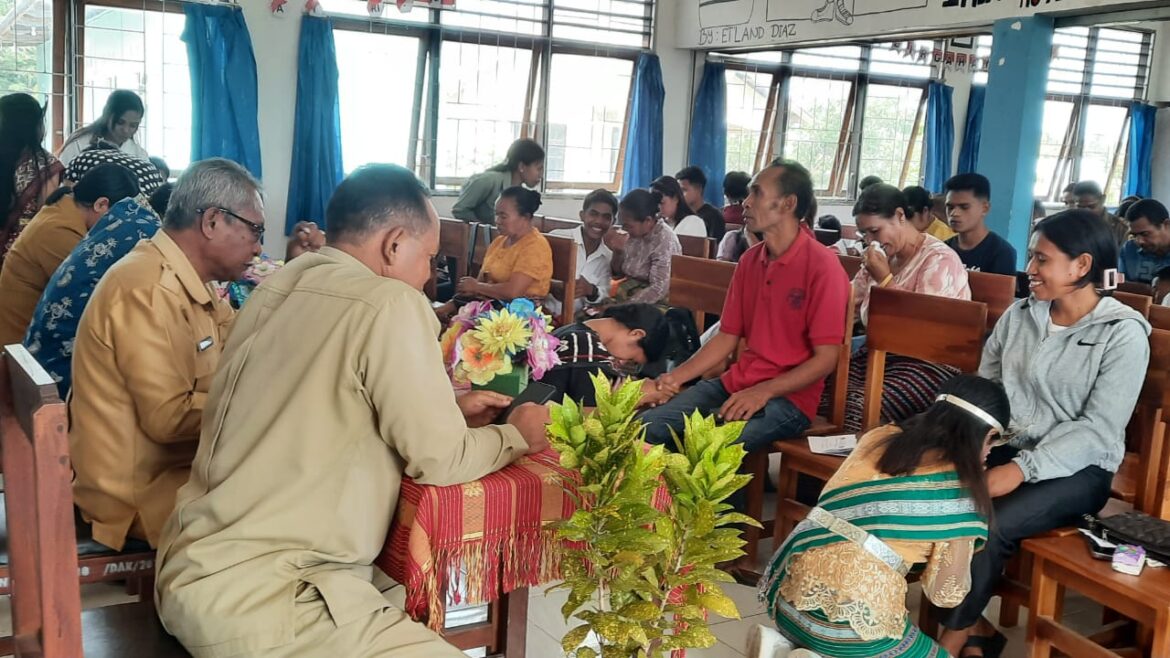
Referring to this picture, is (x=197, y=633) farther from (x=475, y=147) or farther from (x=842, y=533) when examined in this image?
(x=475, y=147)

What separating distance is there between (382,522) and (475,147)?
21.5 feet

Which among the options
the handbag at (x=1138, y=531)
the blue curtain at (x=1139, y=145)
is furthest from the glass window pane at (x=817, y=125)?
the handbag at (x=1138, y=531)

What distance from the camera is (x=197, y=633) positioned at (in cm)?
148

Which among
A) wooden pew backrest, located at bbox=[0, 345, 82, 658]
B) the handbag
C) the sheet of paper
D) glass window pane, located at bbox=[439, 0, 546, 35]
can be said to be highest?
glass window pane, located at bbox=[439, 0, 546, 35]

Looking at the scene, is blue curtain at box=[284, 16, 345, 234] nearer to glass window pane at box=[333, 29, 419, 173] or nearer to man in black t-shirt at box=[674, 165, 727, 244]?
glass window pane at box=[333, 29, 419, 173]

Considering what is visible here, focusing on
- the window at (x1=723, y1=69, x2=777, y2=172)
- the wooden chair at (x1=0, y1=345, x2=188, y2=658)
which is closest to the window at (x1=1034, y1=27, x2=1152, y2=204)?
the window at (x1=723, y1=69, x2=777, y2=172)

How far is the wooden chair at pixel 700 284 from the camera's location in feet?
11.9

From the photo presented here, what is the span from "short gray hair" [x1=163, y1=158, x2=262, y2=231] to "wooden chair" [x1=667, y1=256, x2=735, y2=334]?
1.81 meters

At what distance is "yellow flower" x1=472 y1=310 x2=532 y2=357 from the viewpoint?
6.54 ft

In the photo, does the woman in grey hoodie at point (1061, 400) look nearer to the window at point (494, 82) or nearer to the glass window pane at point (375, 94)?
the glass window pane at point (375, 94)

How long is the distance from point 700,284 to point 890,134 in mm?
6783

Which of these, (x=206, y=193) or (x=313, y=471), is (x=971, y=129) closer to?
(x=206, y=193)

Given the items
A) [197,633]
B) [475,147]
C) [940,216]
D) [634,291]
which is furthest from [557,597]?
[475,147]

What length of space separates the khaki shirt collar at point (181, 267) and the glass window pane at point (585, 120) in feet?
20.7
